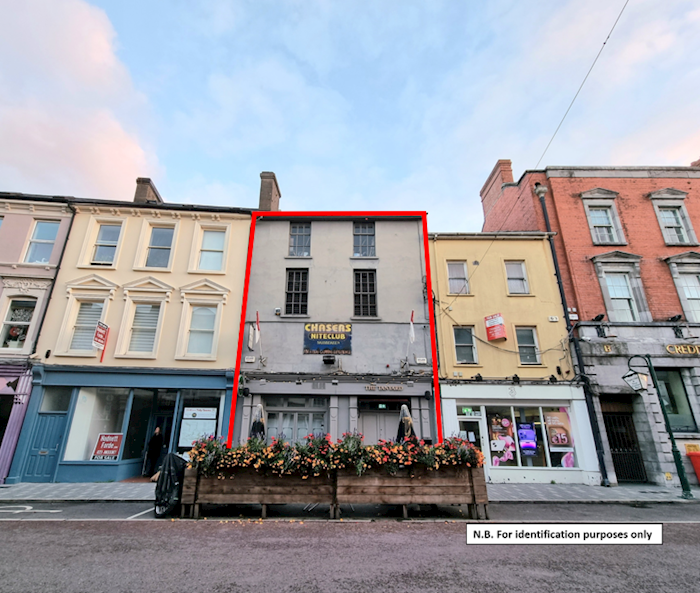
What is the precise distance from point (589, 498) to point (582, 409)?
4556 millimetres

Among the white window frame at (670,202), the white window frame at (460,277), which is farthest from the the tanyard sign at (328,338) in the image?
the white window frame at (670,202)

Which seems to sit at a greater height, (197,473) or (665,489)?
(197,473)

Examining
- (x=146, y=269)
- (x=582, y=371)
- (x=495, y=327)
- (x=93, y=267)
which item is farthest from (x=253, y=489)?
(x=582, y=371)

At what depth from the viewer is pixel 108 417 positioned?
14289mm

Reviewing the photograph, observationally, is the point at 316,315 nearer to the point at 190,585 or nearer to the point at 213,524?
the point at 213,524

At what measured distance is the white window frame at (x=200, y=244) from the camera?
16.0m

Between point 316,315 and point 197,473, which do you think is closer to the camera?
point 197,473

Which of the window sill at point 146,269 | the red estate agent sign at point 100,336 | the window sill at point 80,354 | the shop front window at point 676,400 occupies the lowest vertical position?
the shop front window at point 676,400

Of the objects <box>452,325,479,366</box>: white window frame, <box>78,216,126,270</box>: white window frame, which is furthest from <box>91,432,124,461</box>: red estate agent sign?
<box>452,325,479,366</box>: white window frame

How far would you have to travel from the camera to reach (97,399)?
14.4m

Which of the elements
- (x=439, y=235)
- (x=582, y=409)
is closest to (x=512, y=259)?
(x=439, y=235)

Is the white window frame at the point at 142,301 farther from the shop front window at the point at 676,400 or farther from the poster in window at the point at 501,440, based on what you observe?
the shop front window at the point at 676,400

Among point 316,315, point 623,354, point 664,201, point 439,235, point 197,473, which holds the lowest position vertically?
point 197,473

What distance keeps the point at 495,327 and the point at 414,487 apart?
9.26 metres
